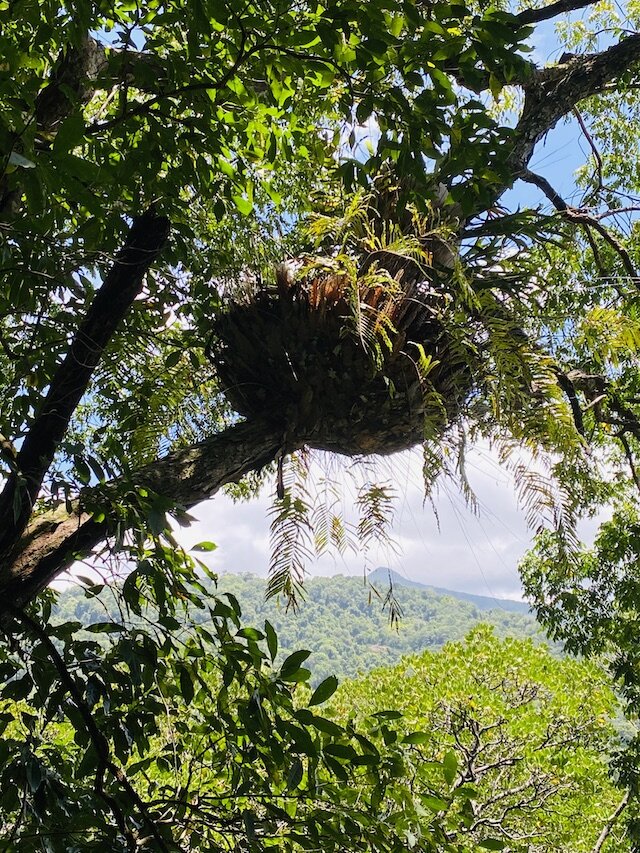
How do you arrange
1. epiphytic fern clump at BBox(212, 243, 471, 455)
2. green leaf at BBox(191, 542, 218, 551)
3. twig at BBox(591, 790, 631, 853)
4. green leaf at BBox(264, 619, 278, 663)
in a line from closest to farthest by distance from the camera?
green leaf at BBox(264, 619, 278, 663) < green leaf at BBox(191, 542, 218, 551) < epiphytic fern clump at BBox(212, 243, 471, 455) < twig at BBox(591, 790, 631, 853)

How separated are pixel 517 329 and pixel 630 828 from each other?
19.4 ft

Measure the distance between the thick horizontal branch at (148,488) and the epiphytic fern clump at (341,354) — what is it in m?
0.10

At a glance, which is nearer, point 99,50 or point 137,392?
point 99,50

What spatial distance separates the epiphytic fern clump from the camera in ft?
5.36

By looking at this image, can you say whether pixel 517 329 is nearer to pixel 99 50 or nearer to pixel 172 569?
pixel 172 569

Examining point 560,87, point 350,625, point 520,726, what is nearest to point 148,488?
point 560,87

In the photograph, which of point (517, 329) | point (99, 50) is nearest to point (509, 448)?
point (517, 329)

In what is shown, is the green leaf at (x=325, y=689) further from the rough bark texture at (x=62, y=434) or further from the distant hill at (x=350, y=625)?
the distant hill at (x=350, y=625)

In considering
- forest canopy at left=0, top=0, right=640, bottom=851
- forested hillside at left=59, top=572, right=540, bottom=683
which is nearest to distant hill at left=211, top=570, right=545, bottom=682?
forested hillside at left=59, top=572, right=540, bottom=683

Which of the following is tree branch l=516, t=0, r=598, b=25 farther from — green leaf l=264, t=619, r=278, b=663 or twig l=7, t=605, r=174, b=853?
twig l=7, t=605, r=174, b=853

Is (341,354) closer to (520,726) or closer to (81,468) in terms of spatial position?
(81,468)

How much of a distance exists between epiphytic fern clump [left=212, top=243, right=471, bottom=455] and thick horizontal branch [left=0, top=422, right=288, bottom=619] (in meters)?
0.10

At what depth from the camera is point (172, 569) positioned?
1.21m

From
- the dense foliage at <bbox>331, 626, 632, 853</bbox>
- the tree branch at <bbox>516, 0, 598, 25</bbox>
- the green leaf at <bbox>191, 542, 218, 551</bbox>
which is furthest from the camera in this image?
the dense foliage at <bbox>331, 626, 632, 853</bbox>
